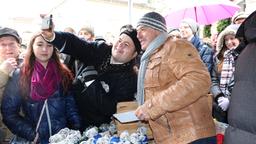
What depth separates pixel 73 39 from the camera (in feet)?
9.84

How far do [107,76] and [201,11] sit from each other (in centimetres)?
312

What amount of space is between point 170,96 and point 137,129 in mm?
681

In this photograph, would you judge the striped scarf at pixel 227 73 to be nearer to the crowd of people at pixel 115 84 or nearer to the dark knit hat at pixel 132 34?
the crowd of people at pixel 115 84

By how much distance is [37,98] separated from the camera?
2.94 meters

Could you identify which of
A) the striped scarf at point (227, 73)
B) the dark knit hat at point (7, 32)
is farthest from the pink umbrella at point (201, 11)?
the dark knit hat at point (7, 32)

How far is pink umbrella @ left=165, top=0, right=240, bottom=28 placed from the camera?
18.2 feet

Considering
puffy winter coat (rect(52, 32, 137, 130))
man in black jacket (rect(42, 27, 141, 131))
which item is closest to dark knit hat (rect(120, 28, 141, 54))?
man in black jacket (rect(42, 27, 141, 131))

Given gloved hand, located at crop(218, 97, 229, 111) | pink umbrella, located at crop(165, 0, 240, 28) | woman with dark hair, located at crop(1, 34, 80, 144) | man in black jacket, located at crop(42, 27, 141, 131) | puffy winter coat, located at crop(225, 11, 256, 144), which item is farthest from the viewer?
pink umbrella, located at crop(165, 0, 240, 28)

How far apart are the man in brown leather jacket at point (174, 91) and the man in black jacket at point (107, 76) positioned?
1.88 ft

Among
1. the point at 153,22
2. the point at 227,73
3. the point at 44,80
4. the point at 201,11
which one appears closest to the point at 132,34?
the point at 153,22

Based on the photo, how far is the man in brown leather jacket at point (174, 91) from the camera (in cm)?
225

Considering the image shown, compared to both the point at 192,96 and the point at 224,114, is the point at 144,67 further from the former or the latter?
the point at 224,114

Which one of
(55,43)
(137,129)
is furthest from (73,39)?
(137,129)

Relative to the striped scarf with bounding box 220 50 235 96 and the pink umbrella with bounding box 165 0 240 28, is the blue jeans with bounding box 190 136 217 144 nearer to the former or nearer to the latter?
the striped scarf with bounding box 220 50 235 96
